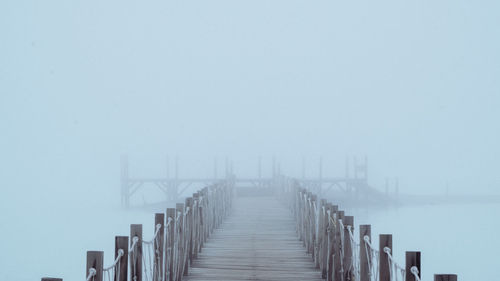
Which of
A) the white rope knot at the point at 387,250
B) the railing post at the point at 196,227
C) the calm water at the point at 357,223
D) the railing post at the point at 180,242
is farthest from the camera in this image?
the calm water at the point at 357,223

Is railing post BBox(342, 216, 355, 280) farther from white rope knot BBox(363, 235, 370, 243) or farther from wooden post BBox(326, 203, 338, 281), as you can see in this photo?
white rope knot BBox(363, 235, 370, 243)

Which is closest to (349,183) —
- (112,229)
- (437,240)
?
(437,240)

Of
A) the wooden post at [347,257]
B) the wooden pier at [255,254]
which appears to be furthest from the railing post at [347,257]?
the wooden pier at [255,254]

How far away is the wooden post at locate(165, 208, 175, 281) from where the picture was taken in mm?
6645

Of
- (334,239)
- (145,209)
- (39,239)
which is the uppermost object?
(334,239)

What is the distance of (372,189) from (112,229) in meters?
20.5

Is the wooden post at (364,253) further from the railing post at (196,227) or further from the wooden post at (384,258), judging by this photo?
the railing post at (196,227)

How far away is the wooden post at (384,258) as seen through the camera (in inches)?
176

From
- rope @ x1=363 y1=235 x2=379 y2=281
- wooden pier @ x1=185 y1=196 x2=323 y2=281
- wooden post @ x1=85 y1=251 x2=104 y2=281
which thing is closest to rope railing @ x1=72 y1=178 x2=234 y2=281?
wooden post @ x1=85 y1=251 x2=104 y2=281

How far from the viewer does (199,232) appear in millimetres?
9633

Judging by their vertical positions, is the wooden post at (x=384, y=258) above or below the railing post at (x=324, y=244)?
above

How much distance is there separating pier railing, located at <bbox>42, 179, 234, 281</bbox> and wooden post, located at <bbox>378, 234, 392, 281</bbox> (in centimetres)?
188

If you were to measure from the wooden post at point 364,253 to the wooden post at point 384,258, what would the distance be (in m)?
0.60

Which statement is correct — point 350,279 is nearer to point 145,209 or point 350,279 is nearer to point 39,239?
point 145,209
